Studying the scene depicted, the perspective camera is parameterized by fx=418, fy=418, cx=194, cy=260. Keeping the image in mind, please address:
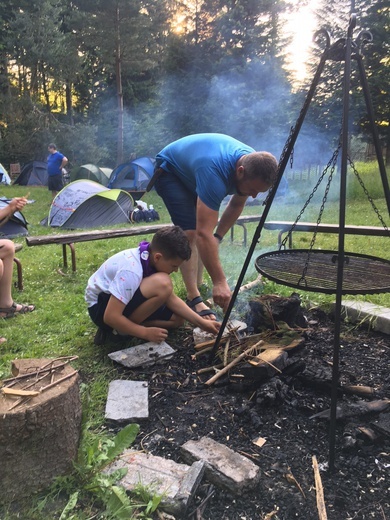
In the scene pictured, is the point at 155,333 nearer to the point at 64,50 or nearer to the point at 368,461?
the point at 368,461

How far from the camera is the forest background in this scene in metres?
13.2

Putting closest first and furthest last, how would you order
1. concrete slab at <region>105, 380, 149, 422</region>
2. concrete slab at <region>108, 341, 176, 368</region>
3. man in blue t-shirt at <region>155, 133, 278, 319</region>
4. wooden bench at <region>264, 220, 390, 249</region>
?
concrete slab at <region>105, 380, 149, 422</region> → man in blue t-shirt at <region>155, 133, 278, 319</region> → concrete slab at <region>108, 341, 176, 368</region> → wooden bench at <region>264, 220, 390, 249</region>

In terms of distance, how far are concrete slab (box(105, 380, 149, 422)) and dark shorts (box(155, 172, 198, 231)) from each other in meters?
1.35

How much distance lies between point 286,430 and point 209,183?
4.78 feet

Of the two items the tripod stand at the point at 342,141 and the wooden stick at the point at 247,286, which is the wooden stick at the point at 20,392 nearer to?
the tripod stand at the point at 342,141

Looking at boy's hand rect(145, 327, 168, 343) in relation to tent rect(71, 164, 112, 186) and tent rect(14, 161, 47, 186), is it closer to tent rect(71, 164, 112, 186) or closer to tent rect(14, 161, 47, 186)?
tent rect(71, 164, 112, 186)

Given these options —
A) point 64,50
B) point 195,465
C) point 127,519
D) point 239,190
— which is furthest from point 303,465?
point 64,50

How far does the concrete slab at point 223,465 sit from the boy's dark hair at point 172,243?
1.10 metres

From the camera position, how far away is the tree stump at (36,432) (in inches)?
59.6

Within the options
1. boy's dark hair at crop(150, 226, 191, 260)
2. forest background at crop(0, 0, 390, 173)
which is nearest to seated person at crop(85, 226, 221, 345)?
boy's dark hair at crop(150, 226, 191, 260)

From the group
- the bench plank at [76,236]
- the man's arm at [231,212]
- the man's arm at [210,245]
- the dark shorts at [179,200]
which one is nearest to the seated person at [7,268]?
the bench plank at [76,236]

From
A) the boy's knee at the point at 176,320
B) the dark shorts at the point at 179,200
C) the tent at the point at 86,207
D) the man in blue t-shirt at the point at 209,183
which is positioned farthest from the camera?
the tent at the point at 86,207

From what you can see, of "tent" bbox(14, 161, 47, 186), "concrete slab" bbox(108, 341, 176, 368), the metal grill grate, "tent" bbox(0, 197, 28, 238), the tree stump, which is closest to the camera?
the tree stump

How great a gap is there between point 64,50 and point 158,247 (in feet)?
66.5
